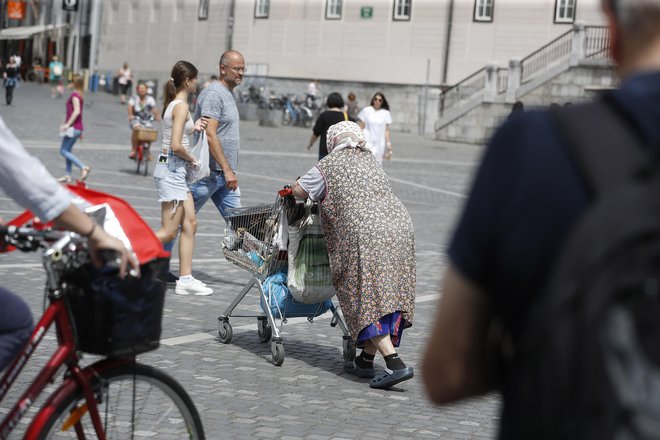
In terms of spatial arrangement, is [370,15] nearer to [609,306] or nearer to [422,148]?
[422,148]

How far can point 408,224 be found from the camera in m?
7.44

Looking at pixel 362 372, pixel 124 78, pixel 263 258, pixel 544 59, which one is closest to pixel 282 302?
pixel 263 258

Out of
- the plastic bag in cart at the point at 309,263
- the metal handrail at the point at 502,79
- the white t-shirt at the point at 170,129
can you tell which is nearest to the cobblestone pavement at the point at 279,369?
the plastic bag in cart at the point at 309,263

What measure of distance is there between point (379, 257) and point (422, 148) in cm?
3064

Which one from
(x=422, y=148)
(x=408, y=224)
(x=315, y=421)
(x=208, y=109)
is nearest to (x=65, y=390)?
(x=315, y=421)

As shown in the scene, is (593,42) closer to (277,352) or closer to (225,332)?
(225,332)

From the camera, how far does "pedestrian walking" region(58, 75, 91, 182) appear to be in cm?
2033

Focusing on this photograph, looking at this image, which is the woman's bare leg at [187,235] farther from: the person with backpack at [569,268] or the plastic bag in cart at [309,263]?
the person with backpack at [569,268]

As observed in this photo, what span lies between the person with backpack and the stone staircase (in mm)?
37904

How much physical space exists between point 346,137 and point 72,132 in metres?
13.7

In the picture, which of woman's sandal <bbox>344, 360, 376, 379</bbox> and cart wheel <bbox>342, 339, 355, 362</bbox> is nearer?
woman's sandal <bbox>344, 360, 376, 379</bbox>

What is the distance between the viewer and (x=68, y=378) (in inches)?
146

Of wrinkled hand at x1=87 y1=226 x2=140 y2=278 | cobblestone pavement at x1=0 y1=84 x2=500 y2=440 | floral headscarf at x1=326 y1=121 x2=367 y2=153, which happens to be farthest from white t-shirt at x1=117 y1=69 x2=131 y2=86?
wrinkled hand at x1=87 y1=226 x2=140 y2=278

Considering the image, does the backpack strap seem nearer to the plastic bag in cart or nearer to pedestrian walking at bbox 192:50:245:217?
the plastic bag in cart
